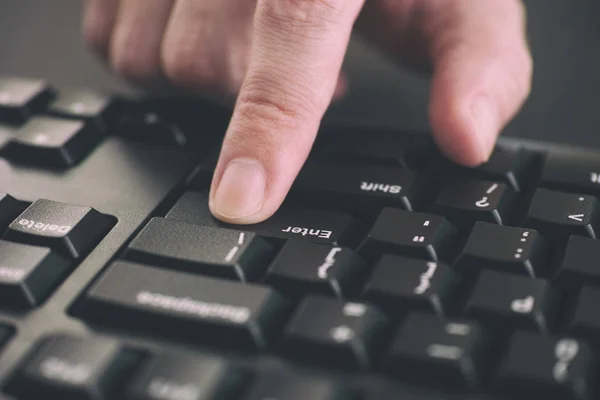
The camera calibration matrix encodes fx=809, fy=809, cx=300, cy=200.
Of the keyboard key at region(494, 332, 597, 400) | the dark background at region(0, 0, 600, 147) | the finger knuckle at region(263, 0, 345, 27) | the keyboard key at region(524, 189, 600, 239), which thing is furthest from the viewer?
the dark background at region(0, 0, 600, 147)

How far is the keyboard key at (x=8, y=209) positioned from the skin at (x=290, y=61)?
0.37 feet

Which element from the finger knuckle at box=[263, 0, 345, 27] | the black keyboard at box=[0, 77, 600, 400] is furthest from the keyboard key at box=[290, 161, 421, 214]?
the finger knuckle at box=[263, 0, 345, 27]

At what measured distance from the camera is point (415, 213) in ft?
1.46

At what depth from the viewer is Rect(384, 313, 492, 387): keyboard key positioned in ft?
1.12

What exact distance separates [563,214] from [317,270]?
5.7 inches

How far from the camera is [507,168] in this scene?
492 millimetres

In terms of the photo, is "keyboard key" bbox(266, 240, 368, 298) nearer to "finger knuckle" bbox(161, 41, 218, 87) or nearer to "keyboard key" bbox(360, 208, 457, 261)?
"keyboard key" bbox(360, 208, 457, 261)

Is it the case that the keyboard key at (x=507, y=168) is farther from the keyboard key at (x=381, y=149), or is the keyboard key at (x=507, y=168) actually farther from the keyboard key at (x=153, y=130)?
the keyboard key at (x=153, y=130)

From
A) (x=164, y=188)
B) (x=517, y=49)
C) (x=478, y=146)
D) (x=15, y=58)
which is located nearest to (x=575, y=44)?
(x=517, y=49)

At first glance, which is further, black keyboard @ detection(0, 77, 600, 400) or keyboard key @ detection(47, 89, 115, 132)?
keyboard key @ detection(47, 89, 115, 132)

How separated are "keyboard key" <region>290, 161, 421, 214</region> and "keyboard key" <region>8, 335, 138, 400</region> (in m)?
0.17

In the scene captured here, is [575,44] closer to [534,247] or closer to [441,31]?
[441,31]

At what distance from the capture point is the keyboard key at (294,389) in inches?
13.1

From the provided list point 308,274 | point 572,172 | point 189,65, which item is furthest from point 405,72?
point 308,274
